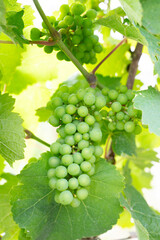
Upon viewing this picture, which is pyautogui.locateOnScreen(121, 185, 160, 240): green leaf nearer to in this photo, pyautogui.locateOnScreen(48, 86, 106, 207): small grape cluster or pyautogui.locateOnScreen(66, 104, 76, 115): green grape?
pyautogui.locateOnScreen(48, 86, 106, 207): small grape cluster

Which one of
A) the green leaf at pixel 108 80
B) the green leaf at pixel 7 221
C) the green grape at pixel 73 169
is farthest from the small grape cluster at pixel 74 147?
the green leaf at pixel 108 80

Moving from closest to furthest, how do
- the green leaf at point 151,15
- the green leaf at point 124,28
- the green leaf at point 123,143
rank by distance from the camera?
the green leaf at point 124,28 → the green leaf at point 151,15 → the green leaf at point 123,143

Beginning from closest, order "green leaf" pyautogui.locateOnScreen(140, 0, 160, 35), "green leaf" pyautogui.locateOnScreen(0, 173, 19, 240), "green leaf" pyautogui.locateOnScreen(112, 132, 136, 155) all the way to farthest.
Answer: "green leaf" pyautogui.locateOnScreen(140, 0, 160, 35), "green leaf" pyautogui.locateOnScreen(0, 173, 19, 240), "green leaf" pyautogui.locateOnScreen(112, 132, 136, 155)

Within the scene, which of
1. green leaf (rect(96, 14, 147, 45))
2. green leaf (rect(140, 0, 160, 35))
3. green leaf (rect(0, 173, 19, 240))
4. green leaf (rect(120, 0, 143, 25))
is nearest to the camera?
green leaf (rect(120, 0, 143, 25))

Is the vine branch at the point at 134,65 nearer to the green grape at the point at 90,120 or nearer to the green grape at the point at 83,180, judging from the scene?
the green grape at the point at 90,120

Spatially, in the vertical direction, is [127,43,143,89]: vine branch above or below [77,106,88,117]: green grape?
below

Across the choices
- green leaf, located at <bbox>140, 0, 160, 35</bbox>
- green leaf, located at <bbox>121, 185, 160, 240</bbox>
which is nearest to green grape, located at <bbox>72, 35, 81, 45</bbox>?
green leaf, located at <bbox>140, 0, 160, 35</bbox>

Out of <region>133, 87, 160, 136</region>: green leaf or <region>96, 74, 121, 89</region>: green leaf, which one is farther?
<region>96, 74, 121, 89</region>: green leaf
